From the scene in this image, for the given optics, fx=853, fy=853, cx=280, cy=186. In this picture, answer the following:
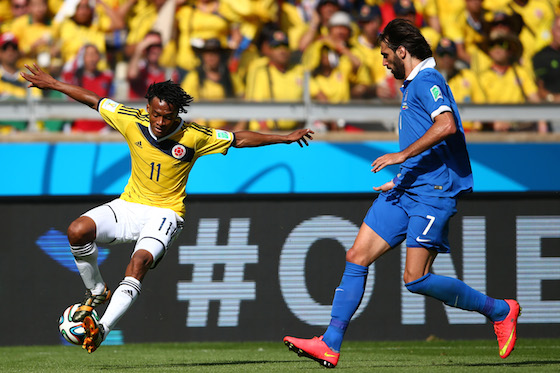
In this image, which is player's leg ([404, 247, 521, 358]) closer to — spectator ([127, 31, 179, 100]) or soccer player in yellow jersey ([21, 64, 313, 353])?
soccer player in yellow jersey ([21, 64, 313, 353])

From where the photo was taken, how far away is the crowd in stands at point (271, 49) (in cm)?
1024

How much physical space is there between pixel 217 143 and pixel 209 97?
3.14 meters

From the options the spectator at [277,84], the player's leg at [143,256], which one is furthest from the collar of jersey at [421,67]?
the spectator at [277,84]

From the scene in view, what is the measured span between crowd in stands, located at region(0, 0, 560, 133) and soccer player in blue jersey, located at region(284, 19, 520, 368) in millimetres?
4255

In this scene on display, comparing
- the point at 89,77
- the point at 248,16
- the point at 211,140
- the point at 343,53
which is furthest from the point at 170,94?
the point at 248,16

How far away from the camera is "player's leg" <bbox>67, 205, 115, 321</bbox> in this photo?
258 inches

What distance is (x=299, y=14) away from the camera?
11438 mm

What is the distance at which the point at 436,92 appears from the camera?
5.82 meters

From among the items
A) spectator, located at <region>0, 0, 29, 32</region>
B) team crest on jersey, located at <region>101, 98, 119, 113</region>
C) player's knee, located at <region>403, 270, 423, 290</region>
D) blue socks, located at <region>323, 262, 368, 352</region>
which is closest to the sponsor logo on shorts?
team crest on jersey, located at <region>101, 98, 119, 113</region>

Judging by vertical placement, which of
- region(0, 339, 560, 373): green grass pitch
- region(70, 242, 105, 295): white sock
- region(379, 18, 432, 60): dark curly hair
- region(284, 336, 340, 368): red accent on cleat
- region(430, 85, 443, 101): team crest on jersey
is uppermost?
region(379, 18, 432, 60): dark curly hair

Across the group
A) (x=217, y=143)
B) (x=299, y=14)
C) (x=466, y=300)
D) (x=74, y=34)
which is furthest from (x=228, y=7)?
(x=466, y=300)

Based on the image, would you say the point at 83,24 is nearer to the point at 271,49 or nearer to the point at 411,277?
the point at 271,49

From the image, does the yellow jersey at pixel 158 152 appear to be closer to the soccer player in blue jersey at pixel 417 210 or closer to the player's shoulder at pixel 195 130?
the player's shoulder at pixel 195 130

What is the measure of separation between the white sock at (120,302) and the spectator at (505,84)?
5.63 m
